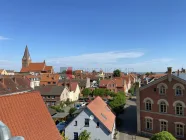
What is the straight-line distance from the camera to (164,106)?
102 ft

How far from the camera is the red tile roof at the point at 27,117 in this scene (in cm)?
1159

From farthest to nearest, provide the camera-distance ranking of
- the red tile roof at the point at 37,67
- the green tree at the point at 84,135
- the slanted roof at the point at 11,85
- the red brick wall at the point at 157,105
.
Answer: the red tile roof at the point at 37,67 < the slanted roof at the point at 11,85 < the red brick wall at the point at 157,105 < the green tree at the point at 84,135

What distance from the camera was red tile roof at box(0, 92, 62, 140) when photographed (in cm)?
1159

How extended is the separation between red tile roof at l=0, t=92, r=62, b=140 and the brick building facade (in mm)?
21994

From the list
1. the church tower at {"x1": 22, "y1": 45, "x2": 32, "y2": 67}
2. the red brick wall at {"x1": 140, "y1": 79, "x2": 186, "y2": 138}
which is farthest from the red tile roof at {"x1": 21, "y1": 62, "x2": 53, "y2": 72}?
the red brick wall at {"x1": 140, "y1": 79, "x2": 186, "y2": 138}

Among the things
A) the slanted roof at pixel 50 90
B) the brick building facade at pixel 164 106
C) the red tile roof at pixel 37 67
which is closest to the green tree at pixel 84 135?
the brick building facade at pixel 164 106

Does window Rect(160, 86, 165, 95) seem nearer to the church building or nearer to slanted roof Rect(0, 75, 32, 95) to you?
slanted roof Rect(0, 75, 32, 95)

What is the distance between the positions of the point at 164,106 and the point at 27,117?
80.6ft

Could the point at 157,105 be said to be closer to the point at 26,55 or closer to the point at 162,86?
the point at 162,86

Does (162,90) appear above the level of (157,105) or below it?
above

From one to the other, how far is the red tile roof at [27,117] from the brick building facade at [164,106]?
866 inches

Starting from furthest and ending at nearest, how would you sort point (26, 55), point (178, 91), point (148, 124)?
point (26, 55) < point (148, 124) < point (178, 91)

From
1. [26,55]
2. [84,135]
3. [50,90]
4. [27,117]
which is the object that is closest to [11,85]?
[50,90]

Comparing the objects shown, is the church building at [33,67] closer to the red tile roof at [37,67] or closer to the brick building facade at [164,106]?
the red tile roof at [37,67]
